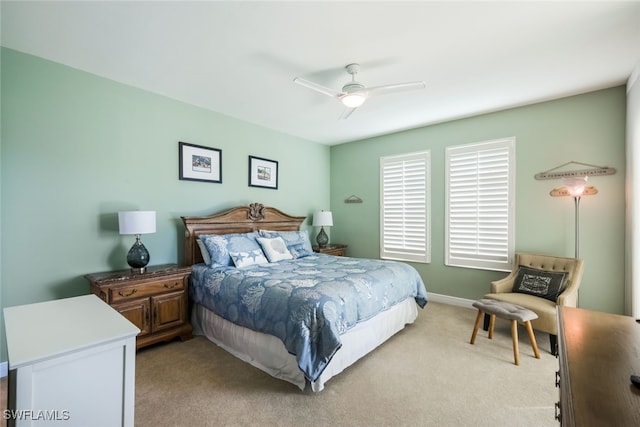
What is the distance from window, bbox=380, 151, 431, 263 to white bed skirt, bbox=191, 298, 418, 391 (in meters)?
1.50

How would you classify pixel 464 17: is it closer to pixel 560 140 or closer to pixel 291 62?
pixel 291 62

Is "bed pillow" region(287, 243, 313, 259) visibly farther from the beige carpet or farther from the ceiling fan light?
the ceiling fan light

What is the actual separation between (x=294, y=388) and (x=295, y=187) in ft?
11.1

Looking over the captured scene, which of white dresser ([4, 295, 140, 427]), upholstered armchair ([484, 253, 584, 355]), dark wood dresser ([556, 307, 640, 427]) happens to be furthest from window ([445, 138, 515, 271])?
white dresser ([4, 295, 140, 427])

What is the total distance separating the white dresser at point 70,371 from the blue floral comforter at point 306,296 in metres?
1.13

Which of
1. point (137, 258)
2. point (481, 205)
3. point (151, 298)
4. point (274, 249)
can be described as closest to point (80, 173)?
point (137, 258)

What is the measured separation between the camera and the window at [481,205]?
12.2 feet

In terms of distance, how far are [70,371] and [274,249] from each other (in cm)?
260

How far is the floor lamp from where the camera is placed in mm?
2945

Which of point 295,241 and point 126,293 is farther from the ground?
point 295,241

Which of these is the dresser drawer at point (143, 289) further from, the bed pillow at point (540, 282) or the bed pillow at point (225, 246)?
the bed pillow at point (540, 282)

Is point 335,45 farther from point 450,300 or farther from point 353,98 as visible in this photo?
point 450,300

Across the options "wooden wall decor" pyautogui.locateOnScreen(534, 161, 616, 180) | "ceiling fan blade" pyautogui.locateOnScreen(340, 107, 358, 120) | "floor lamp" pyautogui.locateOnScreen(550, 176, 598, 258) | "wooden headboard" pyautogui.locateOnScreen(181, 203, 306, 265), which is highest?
"ceiling fan blade" pyautogui.locateOnScreen(340, 107, 358, 120)

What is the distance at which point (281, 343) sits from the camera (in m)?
2.29
